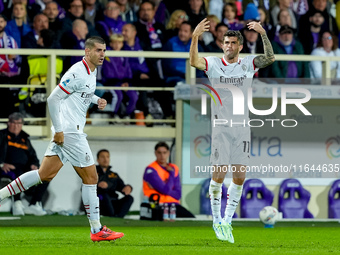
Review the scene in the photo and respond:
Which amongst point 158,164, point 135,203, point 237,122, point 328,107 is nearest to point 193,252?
point 237,122

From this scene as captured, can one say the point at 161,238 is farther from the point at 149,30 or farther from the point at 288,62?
the point at 288,62

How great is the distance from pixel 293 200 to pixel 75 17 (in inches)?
203

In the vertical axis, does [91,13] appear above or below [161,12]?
below

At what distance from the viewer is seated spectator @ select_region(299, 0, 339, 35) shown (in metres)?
17.1

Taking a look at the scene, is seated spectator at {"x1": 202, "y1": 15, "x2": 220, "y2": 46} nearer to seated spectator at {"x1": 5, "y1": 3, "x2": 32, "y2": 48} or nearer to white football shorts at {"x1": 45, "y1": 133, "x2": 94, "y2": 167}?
seated spectator at {"x1": 5, "y1": 3, "x2": 32, "y2": 48}

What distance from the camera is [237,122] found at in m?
9.99

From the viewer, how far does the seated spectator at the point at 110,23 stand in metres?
15.6

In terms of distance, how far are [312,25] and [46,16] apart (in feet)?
17.7

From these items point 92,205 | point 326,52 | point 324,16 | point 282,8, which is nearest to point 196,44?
point 92,205

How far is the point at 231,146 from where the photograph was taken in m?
10.1

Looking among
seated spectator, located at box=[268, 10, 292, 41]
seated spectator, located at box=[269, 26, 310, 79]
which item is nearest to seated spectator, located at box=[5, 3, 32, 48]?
seated spectator, located at box=[269, 26, 310, 79]

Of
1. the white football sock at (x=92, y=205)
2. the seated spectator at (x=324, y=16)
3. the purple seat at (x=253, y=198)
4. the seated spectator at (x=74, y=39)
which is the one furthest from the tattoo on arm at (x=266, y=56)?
the seated spectator at (x=324, y=16)

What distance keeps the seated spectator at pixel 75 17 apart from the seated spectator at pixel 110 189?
7.79 feet

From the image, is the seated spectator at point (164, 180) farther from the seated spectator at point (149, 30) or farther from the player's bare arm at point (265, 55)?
the player's bare arm at point (265, 55)
